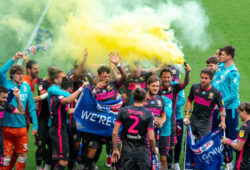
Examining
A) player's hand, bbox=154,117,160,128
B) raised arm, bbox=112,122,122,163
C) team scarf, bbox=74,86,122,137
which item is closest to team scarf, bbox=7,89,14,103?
team scarf, bbox=74,86,122,137

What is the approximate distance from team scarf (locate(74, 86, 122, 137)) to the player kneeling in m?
1.28

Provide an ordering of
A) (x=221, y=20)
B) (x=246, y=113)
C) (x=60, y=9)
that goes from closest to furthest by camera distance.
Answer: (x=246, y=113)
(x=60, y=9)
(x=221, y=20)

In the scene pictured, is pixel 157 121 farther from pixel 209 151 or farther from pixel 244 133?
pixel 244 133

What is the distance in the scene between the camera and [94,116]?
6.98 metres

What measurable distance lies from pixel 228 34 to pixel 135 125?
12.1 m

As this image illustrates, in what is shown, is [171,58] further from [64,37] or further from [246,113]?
[64,37]

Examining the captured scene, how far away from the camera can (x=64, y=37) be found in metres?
7.91

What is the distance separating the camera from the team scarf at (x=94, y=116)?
6926 millimetres

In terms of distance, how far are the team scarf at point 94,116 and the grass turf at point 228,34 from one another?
6.34 m

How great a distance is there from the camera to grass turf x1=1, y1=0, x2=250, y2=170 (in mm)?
14123

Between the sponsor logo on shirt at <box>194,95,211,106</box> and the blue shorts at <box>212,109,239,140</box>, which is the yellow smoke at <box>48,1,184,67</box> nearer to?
the sponsor logo on shirt at <box>194,95,211,106</box>

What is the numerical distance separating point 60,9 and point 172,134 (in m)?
3.74

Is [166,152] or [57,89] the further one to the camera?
[166,152]

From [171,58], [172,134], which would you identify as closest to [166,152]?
[172,134]
